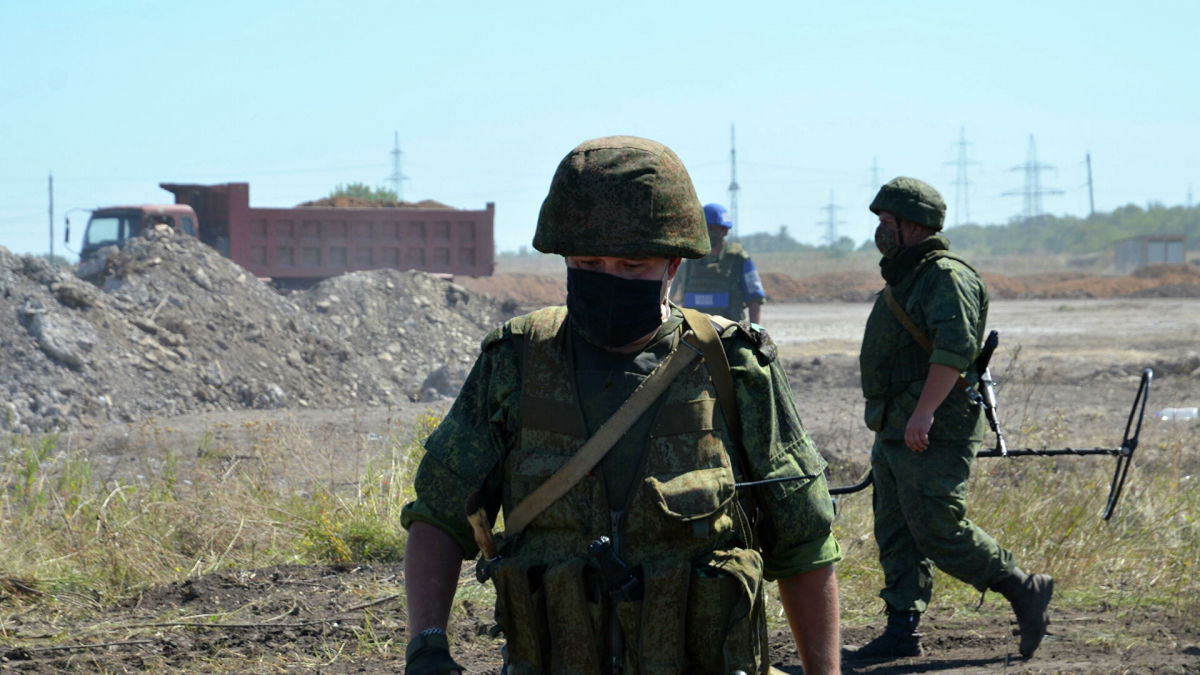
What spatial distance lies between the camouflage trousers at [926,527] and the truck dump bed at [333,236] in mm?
16421

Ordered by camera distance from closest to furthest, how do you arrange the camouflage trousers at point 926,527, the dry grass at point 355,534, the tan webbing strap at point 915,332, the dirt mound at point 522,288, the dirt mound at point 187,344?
1. the camouflage trousers at point 926,527
2. the tan webbing strap at point 915,332
3. the dry grass at point 355,534
4. the dirt mound at point 187,344
5. the dirt mound at point 522,288

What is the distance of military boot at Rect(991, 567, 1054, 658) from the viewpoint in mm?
4773

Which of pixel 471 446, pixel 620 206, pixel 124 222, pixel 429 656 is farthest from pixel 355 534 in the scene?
pixel 124 222

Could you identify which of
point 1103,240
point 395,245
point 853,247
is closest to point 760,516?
point 395,245

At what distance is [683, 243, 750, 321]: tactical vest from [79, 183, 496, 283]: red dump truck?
11.4 m

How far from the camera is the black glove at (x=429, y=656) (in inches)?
83.7

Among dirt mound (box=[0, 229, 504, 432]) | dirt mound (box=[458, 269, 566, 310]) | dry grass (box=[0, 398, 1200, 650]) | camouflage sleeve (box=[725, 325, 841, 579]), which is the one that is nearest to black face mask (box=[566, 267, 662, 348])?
camouflage sleeve (box=[725, 325, 841, 579])

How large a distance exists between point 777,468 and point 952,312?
2.54 meters

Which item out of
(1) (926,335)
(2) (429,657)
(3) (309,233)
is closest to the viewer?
(2) (429,657)

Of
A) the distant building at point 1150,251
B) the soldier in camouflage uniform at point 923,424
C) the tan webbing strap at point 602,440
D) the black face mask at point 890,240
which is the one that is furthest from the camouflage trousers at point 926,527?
the distant building at point 1150,251

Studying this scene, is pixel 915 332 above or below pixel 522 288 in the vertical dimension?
below

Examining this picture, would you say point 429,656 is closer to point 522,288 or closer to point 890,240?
point 890,240

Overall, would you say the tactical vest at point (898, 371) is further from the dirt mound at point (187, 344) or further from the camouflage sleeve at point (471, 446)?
the dirt mound at point (187, 344)

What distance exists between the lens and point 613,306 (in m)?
2.27
